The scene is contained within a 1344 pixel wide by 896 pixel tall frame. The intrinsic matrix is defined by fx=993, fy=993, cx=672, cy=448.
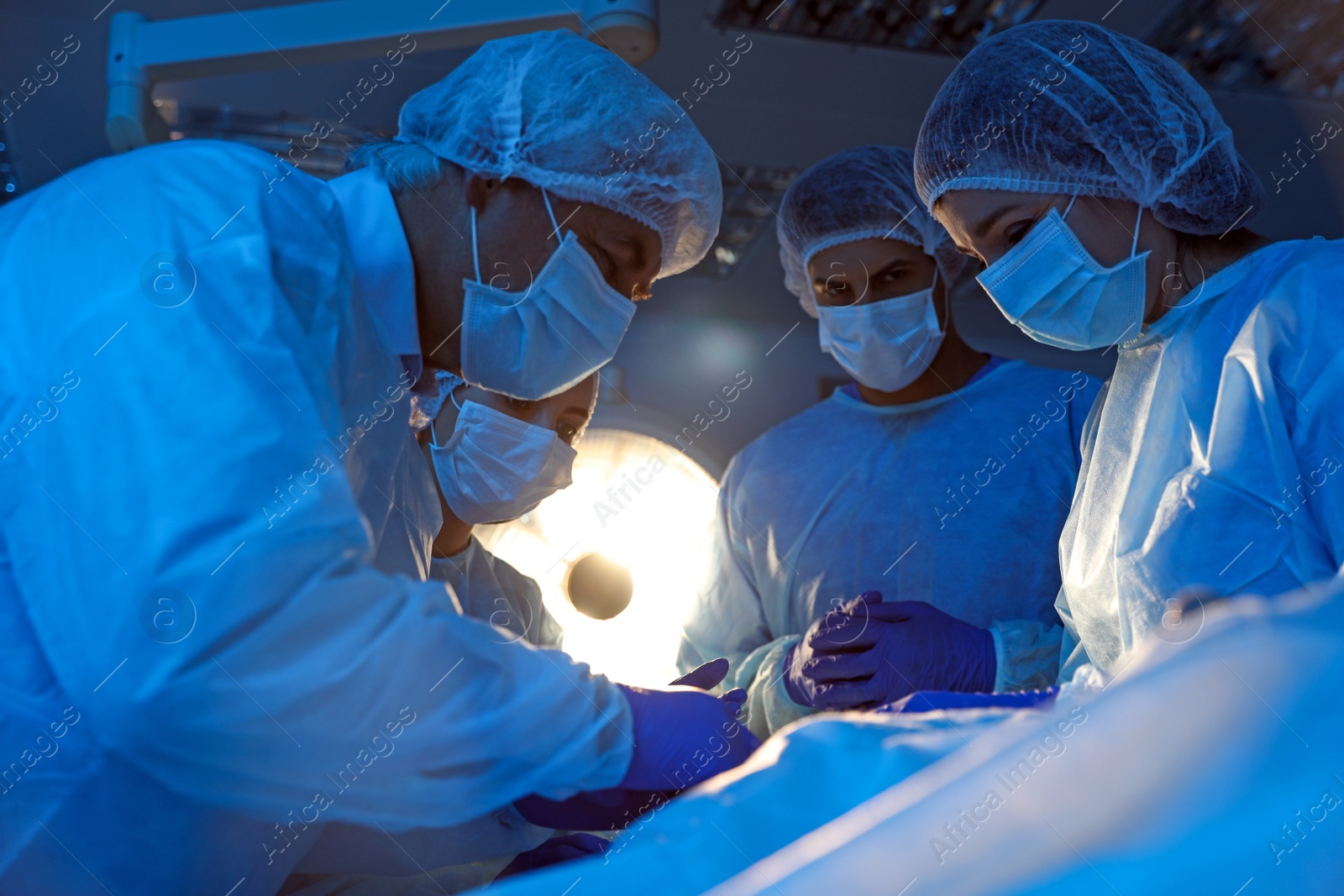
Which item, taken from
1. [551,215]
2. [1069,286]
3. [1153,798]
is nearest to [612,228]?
[551,215]

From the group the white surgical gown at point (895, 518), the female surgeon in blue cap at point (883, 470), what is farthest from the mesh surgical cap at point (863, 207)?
the white surgical gown at point (895, 518)

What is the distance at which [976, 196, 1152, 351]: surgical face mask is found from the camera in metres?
1.40

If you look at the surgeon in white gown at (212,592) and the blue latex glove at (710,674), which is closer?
the surgeon in white gown at (212,592)

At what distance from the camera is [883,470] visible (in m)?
2.12

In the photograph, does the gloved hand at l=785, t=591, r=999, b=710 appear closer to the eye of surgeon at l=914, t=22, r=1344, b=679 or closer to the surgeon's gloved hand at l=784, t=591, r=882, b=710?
the surgeon's gloved hand at l=784, t=591, r=882, b=710

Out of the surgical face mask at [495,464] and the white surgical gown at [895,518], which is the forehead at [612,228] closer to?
the surgical face mask at [495,464]

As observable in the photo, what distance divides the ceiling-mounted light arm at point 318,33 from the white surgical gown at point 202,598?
0.65 m

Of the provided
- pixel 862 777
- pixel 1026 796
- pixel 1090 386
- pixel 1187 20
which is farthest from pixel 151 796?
pixel 1187 20

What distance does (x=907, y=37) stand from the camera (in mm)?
2205

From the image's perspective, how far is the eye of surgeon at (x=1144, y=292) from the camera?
1202mm

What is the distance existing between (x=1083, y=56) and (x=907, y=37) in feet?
2.79

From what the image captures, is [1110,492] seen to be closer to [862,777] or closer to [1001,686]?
[1001,686]

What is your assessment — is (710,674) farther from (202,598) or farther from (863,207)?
(863,207)

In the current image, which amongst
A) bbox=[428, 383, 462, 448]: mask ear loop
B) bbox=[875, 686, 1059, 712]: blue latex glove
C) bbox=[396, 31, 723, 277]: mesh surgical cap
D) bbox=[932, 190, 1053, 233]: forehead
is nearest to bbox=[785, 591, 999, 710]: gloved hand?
bbox=[875, 686, 1059, 712]: blue latex glove
